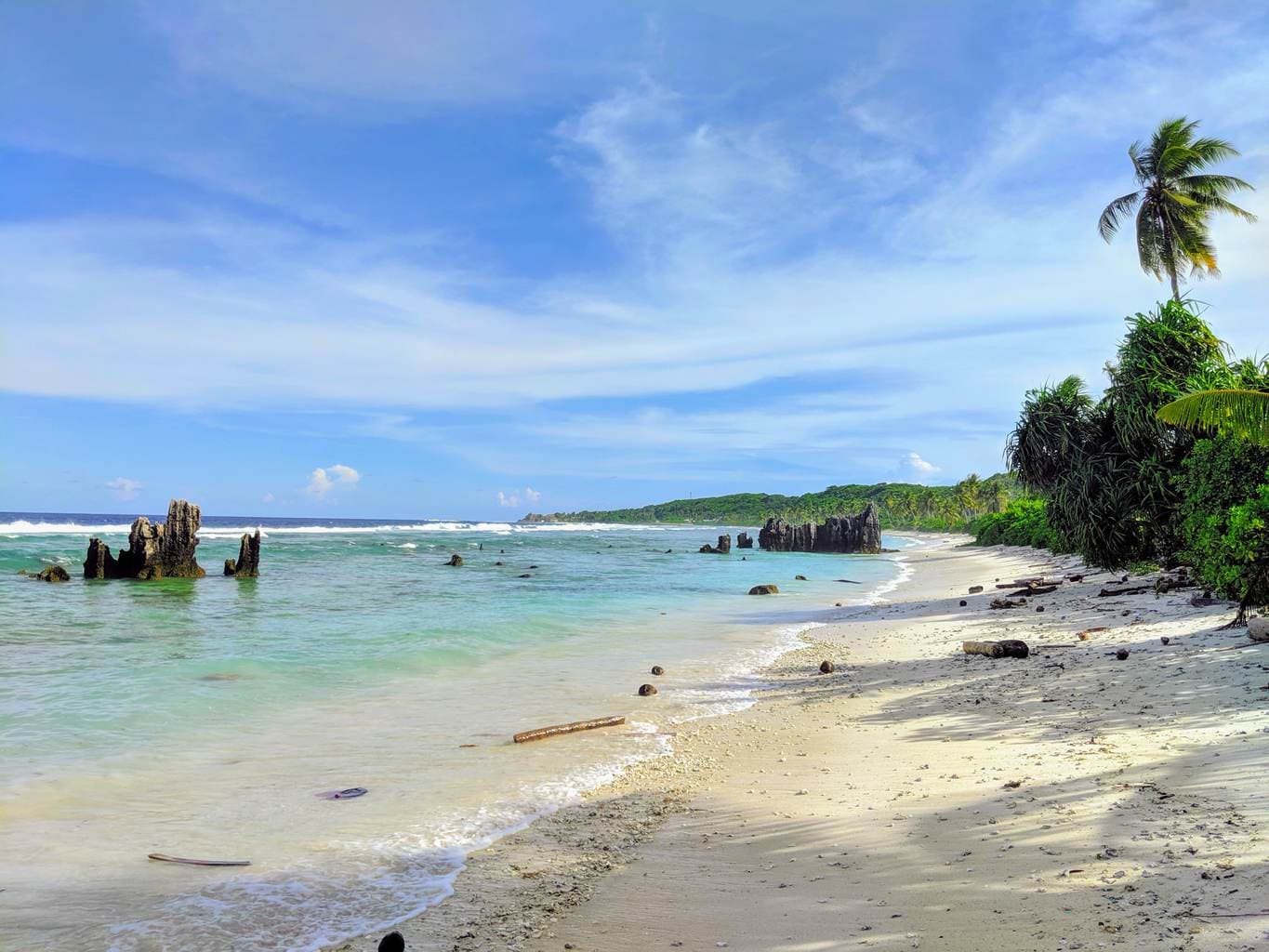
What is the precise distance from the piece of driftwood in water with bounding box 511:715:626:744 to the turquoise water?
0.48ft

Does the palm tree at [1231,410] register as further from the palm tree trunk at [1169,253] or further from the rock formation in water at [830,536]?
the rock formation in water at [830,536]

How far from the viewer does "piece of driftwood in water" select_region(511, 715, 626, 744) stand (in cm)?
905

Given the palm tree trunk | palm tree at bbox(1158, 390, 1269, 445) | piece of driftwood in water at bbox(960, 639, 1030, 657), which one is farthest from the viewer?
the palm tree trunk

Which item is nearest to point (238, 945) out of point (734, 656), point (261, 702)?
point (261, 702)

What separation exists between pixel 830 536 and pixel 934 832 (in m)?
75.1

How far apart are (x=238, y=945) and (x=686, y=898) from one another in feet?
9.17

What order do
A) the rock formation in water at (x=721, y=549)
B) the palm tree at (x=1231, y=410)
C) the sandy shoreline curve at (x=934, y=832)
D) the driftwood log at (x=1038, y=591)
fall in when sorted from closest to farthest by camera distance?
the sandy shoreline curve at (x=934, y=832)
the palm tree at (x=1231, y=410)
the driftwood log at (x=1038, y=591)
the rock formation in water at (x=721, y=549)

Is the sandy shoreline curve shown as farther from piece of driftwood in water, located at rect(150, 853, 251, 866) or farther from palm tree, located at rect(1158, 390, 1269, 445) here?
palm tree, located at rect(1158, 390, 1269, 445)

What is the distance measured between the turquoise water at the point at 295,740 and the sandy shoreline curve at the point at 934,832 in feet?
2.71

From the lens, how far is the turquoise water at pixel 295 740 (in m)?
5.14

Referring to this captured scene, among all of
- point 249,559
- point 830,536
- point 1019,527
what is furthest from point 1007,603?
point 830,536

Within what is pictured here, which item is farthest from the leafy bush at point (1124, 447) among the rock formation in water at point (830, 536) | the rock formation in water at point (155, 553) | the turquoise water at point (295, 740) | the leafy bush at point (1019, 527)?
the rock formation in water at point (830, 536)

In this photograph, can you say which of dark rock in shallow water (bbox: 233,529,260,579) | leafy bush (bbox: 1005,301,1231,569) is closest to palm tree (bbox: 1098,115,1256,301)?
leafy bush (bbox: 1005,301,1231,569)

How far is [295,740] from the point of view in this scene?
9.18 meters
